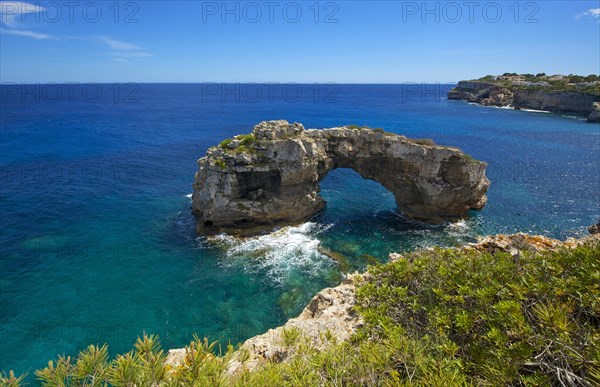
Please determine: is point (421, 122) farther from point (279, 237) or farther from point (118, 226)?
point (118, 226)

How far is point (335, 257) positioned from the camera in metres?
31.6

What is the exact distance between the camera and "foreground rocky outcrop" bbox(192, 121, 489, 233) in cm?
3522

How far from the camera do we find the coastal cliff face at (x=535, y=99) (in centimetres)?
11388

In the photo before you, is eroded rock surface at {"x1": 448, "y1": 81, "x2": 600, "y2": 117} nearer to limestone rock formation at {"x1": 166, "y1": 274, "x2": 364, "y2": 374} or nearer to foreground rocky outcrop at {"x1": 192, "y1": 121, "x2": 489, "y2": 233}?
foreground rocky outcrop at {"x1": 192, "y1": 121, "x2": 489, "y2": 233}

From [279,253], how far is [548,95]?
466 feet

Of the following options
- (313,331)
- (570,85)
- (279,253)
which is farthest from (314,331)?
(570,85)

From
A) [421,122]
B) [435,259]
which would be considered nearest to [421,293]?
[435,259]

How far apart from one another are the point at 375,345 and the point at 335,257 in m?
20.4

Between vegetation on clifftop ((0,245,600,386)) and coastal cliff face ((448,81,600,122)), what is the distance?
12374 centimetres

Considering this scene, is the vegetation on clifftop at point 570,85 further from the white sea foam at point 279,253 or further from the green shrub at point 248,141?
the green shrub at point 248,141

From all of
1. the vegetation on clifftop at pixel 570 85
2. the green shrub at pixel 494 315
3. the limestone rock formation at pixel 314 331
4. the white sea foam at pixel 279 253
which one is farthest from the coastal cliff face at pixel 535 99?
the limestone rock formation at pixel 314 331

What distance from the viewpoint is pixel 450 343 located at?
11.1 metres

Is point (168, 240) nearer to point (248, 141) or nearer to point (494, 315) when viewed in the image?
point (248, 141)

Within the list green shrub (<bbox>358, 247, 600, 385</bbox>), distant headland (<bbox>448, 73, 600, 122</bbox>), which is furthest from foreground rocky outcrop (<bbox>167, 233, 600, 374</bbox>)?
distant headland (<bbox>448, 73, 600, 122</bbox>)
